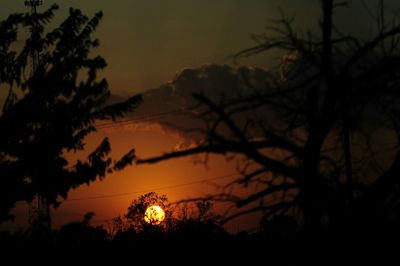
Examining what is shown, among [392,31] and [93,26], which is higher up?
[93,26]

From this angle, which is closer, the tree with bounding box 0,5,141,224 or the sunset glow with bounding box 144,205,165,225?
the tree with bounding box 0,5,141,224

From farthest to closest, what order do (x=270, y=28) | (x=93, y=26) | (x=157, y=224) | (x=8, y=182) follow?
(x=157, y=224) < (x=93, y=26) < (x=8, y=182) < (x=270, y=28)

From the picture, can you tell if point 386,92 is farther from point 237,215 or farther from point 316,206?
point 237,215

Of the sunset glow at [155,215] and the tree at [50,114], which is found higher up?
the sunset glow at [155,215]

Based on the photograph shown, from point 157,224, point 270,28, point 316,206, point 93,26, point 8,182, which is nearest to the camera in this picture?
point 316,206

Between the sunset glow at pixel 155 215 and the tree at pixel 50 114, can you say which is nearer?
the tree at pixel 50 114

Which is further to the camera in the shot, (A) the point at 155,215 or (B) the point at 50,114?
(A) the point at 155,215

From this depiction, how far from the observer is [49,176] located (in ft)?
43.1

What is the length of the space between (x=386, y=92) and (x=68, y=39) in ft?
26.2

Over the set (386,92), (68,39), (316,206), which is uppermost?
(68,39)

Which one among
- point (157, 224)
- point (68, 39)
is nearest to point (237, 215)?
point (68, 39)

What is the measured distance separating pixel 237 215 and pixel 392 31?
2.79m

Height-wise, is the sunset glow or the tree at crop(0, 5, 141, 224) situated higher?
the sunset glow

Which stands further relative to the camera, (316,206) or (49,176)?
(49,176)
